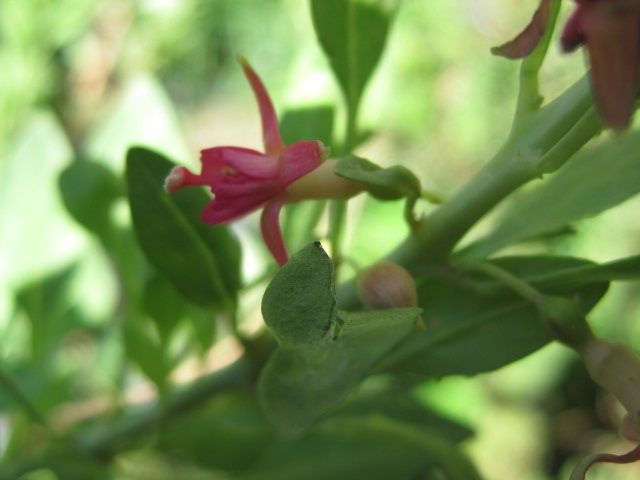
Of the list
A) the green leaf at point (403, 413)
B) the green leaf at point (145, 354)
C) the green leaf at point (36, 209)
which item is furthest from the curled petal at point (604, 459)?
the green leaf at point (36, 209)

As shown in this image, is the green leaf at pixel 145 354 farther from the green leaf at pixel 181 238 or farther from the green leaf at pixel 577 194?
the green leaf at pixel 577 194

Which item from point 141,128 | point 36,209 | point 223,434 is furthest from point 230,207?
point 36,209

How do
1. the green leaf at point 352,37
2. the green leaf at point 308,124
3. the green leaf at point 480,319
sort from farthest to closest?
the green leaf at point 308,124
the green leaf at point 352,37
the green leaf at point 480,319

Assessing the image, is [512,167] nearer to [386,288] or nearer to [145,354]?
[386,288]

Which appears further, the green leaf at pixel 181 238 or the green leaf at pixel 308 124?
→ the green leaf at pixel 308 124

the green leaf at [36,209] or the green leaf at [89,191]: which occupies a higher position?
the green leaf at [89,191]

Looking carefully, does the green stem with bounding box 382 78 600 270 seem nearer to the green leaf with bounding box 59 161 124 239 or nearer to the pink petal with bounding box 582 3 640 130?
the pink petal with bounding box 582 3 640 130

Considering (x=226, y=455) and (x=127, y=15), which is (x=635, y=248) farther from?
(x=127, y=15)
